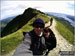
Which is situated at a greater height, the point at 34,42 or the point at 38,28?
the point at 38,28

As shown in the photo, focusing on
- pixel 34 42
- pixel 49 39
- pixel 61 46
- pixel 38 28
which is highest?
pixel 38 28

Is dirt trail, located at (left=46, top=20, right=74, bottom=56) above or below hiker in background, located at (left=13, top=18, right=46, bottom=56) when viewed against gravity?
below

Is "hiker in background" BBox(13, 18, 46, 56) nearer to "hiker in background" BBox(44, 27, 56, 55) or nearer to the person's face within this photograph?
the person's face

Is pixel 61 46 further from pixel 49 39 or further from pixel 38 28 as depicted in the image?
pixel 38 28

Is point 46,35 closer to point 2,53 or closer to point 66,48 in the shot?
point 66,48

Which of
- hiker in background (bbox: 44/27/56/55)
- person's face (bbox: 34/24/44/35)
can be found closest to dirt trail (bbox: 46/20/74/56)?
hiker in background (bbox: 44/27/56/55)

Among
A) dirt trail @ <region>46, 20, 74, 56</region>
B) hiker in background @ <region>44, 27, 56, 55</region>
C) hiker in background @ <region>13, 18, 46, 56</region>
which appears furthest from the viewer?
dirt trail @ <region>46, 20, 74, 56</region>

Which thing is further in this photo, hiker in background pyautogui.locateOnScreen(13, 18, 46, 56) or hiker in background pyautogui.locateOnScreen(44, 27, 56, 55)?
hiker in background pyautogui.locateOnScreen(44, 27, 56, 55)

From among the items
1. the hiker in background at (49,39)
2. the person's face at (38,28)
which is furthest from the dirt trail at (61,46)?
the person's face at (38,28)

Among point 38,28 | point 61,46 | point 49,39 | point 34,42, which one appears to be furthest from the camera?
point 61,46

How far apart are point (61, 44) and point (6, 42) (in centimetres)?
2294

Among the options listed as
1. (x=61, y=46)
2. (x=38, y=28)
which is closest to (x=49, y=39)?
(x=38, y=28)

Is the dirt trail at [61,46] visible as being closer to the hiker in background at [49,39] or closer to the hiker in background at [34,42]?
the hiker in background at [49,39]

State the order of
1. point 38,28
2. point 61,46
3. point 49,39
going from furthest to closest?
point 61,46
point 49,39
point 38,28
